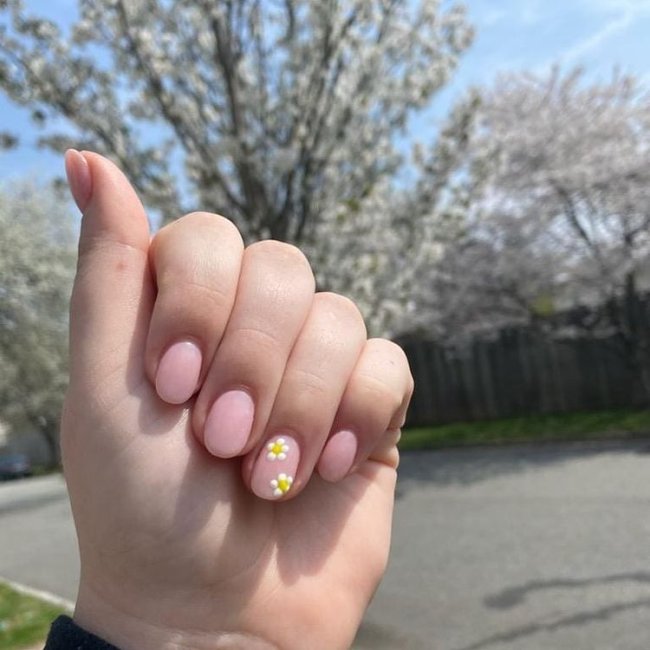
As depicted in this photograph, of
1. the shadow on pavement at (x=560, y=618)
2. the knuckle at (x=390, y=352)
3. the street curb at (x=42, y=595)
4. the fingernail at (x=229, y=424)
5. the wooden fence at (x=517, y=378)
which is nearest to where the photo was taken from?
the fingernail at (x=229, y=424)

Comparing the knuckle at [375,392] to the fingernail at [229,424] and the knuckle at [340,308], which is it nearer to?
the knuckle at [340,308]

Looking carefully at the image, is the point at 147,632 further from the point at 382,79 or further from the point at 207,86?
the point at 382,79

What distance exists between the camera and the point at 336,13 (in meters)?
5.52

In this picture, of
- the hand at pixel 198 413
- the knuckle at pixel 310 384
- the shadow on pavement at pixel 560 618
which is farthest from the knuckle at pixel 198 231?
the shadow on pavement at pixel 560 618

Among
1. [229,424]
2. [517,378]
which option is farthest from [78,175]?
[517,378]

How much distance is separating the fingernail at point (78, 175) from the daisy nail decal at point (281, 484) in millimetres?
582

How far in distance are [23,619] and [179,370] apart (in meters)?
5.64

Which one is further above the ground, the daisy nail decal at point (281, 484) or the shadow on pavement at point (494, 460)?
the daisy nail decal at point (281, 484)

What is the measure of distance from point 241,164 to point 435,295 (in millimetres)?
8479

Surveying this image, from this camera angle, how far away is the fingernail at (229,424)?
117 centimetres


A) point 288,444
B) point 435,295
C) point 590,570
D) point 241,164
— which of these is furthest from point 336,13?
point 435,295

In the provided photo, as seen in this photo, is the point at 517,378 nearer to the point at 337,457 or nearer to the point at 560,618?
the point at 560,618

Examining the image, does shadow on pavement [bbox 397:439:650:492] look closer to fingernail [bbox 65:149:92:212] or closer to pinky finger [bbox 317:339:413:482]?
pinky finger [bbox 317:339:413:482]

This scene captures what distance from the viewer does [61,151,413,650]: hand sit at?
120cm
